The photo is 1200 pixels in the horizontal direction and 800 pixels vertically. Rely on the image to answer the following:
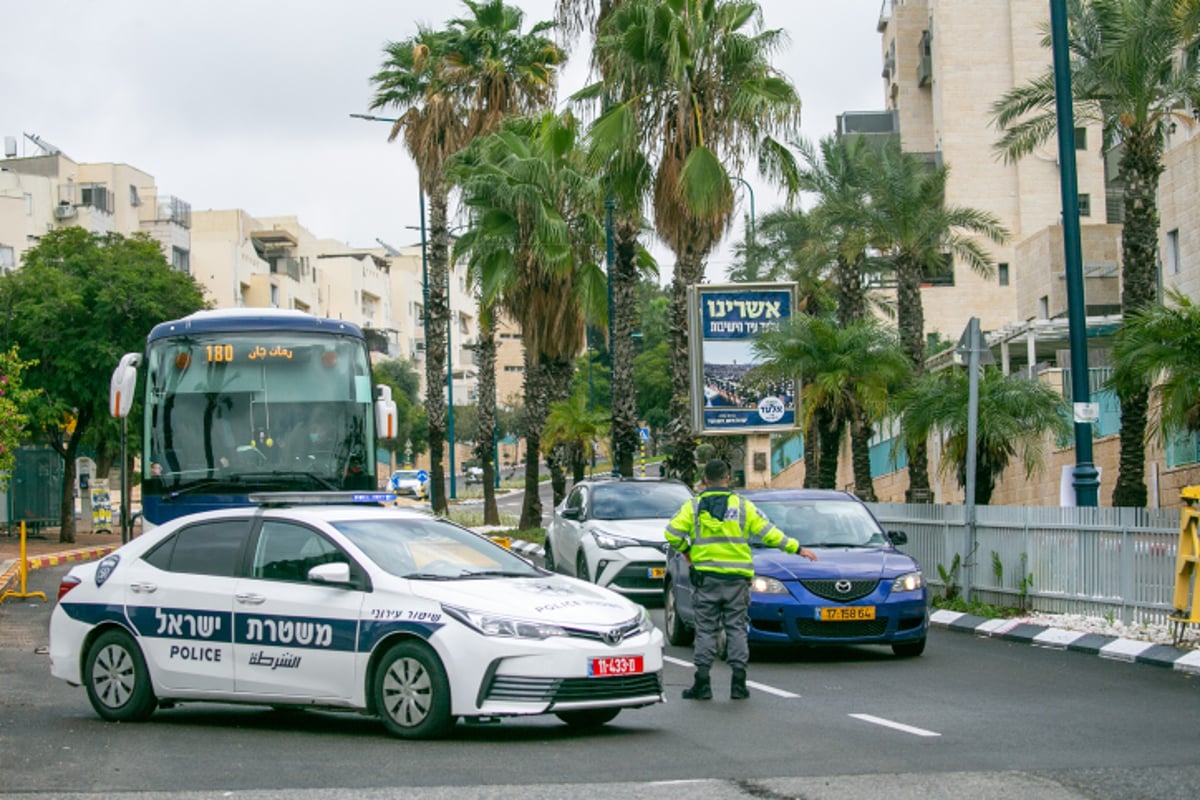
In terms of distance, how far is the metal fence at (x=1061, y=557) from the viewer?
52.7 feet

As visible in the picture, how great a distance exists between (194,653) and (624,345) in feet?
67.1

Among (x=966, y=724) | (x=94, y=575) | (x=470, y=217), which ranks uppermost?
(x=470, y=217)

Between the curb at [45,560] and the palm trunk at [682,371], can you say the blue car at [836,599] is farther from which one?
the curb at [45,560]

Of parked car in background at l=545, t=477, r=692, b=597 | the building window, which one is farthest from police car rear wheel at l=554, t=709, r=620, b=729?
the building window

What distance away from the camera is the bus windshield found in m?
18.1

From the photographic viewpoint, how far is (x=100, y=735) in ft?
33.6

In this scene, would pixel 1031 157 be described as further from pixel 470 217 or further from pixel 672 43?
pixel 672 43

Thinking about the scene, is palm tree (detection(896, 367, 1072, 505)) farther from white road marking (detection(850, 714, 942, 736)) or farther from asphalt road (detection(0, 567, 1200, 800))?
white road marking (detection(850, 714, 942, 736))

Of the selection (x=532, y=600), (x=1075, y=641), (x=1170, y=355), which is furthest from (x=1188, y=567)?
(x=532, y=600)

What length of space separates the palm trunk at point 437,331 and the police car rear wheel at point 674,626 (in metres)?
26.5

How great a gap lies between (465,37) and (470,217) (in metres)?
6.11

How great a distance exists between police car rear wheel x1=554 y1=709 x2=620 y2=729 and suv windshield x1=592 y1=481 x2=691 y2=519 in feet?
34.7

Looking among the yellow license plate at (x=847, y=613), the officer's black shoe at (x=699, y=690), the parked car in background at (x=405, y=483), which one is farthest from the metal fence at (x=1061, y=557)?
the parked car in background at (x=405, y=483)

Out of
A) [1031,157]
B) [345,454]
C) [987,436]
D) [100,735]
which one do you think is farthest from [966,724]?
[1031,157]
